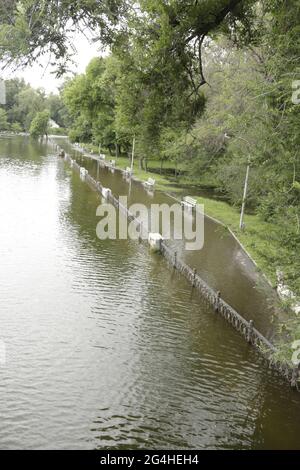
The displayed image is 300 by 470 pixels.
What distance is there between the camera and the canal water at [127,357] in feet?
33.9

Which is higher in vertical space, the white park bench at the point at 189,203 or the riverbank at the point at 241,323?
the white park bench at the point at 189,203

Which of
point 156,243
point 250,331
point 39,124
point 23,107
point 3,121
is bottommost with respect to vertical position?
point 250,331

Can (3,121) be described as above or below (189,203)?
above

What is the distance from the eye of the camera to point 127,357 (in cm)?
1320

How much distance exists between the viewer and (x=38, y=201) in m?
33.1

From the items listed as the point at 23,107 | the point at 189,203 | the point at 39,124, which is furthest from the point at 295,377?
the point at 23,107

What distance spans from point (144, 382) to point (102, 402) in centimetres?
146

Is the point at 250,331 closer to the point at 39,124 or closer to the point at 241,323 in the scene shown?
the point at 241,323

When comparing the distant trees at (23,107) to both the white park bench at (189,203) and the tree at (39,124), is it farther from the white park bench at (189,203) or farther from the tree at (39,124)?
the white park bench at (189,203)

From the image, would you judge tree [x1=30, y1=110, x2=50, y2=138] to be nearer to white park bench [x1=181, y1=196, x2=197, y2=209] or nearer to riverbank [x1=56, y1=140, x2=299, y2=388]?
white park bench [x1=181, y1=196, x2=197, y2=209]

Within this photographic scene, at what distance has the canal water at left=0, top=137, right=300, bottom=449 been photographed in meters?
10.3

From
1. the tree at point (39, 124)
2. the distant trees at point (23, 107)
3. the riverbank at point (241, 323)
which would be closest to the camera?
the riverbank at point (241, 323)

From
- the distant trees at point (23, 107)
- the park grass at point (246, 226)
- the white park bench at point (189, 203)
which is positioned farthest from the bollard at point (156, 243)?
the distant trees at point (23, 107)

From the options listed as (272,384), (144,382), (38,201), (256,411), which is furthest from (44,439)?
(38,201)
